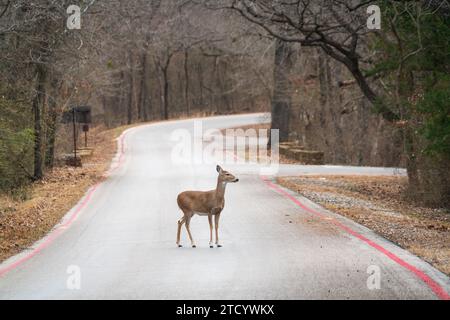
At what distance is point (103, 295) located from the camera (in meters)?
10.2

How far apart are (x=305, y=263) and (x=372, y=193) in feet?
47.5

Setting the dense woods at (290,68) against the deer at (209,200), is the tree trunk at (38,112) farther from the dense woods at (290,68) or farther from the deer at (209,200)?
the deer at (209,200)

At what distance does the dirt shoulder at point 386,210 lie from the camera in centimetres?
1441

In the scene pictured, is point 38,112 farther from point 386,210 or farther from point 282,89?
point 282,89

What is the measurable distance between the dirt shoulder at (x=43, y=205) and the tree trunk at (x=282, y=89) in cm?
1238

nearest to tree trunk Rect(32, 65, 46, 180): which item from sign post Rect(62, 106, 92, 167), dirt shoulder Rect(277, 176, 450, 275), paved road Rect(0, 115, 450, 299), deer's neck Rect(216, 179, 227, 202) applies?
sign post Rect(62, 106, 92, 167)

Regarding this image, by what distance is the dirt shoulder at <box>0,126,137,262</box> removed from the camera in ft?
52.3

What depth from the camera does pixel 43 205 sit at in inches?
826

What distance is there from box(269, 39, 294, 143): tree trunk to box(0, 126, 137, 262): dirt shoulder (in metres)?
12.4

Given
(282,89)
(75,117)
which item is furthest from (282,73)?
(75,117)

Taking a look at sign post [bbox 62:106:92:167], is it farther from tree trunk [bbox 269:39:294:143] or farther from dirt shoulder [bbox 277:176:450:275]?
tree trunk [bbox 269:39:294:143]

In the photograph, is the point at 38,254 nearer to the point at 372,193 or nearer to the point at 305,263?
the point at 305,263

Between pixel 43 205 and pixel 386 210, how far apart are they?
29.6 ft

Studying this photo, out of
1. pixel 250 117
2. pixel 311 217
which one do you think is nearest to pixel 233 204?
pixel 311 217
